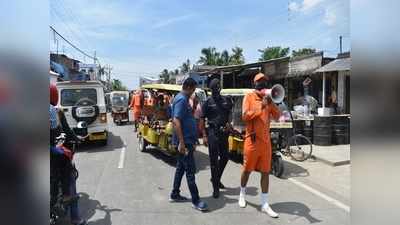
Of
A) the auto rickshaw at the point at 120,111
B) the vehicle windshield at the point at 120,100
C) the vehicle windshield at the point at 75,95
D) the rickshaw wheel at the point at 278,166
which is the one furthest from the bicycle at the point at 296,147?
the vehicle windshield at the point at 120,100

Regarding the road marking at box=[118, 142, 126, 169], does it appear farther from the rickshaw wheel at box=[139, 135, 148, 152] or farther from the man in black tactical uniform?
the man in black tactical uniform

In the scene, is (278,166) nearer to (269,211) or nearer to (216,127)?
(216,127)

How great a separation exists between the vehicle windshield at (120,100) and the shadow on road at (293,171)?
15.4 m

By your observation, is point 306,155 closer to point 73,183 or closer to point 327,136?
point 327,136

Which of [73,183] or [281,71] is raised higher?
[281,71]

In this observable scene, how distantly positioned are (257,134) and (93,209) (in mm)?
2771

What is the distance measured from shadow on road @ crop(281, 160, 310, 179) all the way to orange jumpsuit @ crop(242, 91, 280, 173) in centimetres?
263

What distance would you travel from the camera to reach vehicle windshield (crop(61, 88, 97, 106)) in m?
11.6

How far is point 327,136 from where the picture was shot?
37.0ft

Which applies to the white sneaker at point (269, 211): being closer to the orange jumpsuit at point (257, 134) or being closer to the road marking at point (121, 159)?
the orange jumpsuit at point (257, 134)

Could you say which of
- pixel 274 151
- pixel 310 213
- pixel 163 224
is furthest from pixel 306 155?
pixel 163 224

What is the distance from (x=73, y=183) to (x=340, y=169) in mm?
6167

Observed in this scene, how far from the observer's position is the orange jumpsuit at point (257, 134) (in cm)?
537
